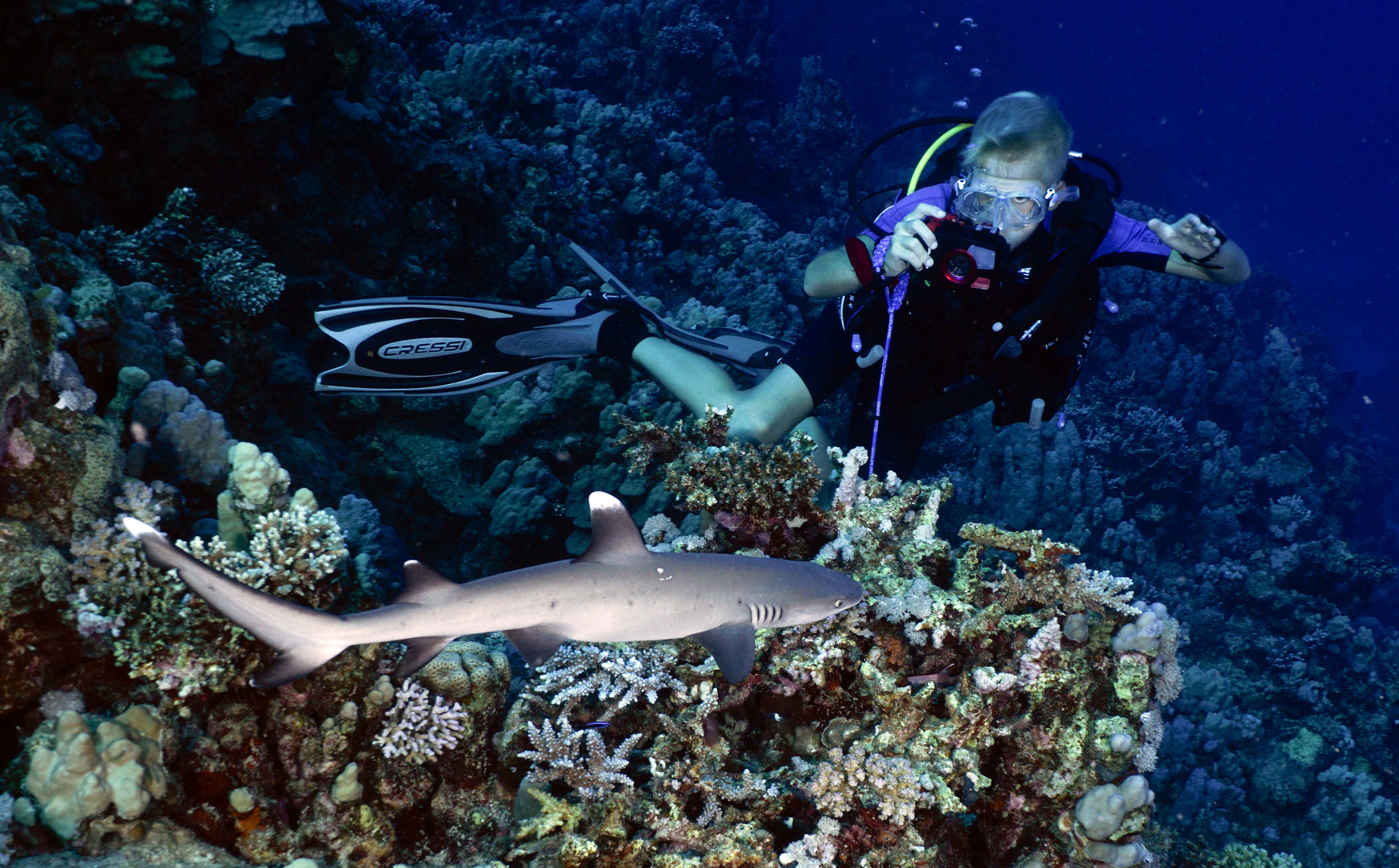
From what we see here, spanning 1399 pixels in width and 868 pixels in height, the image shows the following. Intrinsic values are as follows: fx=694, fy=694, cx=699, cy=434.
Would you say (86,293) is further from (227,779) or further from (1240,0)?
(1240,0)

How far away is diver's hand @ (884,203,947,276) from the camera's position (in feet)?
13.3

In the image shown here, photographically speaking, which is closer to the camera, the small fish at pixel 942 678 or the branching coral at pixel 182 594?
the branching coral at pixel 182 594

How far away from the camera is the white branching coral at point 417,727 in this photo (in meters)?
2.74

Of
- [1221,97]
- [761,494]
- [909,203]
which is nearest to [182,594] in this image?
[761,494]

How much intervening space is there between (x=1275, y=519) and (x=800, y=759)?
13.3 meters

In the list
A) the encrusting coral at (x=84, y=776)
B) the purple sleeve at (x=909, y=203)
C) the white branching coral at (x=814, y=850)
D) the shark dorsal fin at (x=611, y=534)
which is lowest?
the white branching coral at (x=814, y=850)

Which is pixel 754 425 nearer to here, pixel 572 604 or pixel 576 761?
pixel 576 761

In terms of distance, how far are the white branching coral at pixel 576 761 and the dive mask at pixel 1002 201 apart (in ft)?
12.4

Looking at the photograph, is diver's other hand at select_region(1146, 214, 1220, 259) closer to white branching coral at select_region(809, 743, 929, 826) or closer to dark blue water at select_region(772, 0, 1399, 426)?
white branching coral at select_region(809, 743, 929, 826)

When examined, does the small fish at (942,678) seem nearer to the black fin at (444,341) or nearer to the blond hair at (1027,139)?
the blond hair at (1027,139)

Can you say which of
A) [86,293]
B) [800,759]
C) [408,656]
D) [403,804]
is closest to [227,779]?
[403,804]

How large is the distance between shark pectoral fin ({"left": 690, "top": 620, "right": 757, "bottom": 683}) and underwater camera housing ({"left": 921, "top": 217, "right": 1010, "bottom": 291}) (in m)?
2.78

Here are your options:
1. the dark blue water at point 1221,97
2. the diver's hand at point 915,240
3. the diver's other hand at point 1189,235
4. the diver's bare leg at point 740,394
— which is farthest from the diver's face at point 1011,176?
the dark blue water at point 1221,97

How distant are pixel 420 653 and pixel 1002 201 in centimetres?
414
